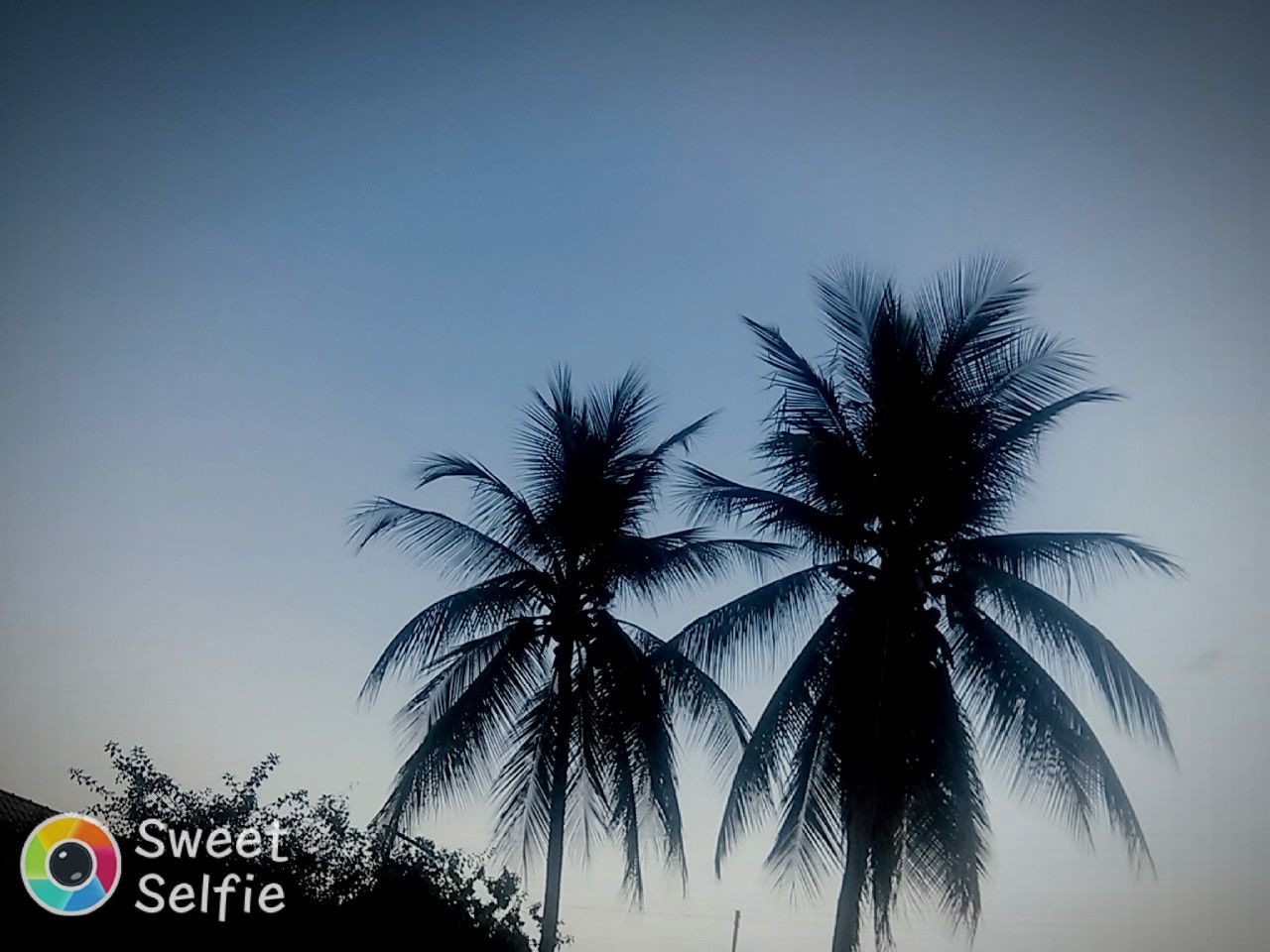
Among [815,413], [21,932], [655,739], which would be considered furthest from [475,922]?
[815,413]

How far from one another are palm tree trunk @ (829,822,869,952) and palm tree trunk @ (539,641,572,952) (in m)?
3.70

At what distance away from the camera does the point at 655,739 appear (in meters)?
16.5

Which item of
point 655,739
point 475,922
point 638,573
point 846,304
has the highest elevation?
point 846,304

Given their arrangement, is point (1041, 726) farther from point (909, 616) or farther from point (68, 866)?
point (68, 866)

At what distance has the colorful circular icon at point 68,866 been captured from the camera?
12.8 m

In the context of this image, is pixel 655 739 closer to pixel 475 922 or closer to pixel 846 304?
pixel 475 922

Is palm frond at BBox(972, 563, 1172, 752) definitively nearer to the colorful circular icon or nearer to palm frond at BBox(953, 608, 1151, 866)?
palm frond at BBox(953, 608, 1151, 866)

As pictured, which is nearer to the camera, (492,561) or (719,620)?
(719,620)

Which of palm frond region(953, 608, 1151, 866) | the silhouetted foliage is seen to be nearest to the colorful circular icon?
the silhouetted foliage

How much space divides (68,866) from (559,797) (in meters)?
5.90

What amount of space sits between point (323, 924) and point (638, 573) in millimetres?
6283

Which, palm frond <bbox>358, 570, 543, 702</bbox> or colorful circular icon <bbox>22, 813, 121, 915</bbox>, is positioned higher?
palm frond <bbox>358, 570, 543, 702</bbox>

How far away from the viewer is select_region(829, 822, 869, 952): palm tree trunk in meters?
13.3

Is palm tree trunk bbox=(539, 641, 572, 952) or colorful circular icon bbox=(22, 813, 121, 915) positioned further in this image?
palm tree trunk bbox=(539, 641, 572, 952)
